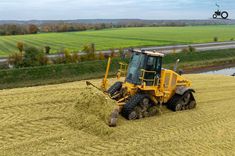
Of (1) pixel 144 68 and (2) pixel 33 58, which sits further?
(2) pixel 33 58

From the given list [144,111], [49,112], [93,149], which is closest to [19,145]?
[93,149]

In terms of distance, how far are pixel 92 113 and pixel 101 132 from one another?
1.01 metres

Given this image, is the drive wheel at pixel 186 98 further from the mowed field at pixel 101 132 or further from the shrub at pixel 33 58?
the shrub at pixel 33 58

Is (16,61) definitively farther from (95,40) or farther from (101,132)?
(95,40)

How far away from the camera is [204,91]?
1989 cm

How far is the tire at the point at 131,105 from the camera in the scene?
1348 cm

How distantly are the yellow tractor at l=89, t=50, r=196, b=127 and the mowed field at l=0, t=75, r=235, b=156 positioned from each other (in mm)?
415

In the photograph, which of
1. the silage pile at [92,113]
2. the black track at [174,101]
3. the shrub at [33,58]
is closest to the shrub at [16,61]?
Result: the shrub at [33,58]

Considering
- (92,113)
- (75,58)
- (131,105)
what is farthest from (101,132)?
(75,58)

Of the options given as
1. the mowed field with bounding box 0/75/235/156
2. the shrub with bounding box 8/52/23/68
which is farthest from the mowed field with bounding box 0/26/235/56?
the mowed field with bounding box 0/75/235/156

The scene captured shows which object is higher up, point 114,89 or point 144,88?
point 144,88

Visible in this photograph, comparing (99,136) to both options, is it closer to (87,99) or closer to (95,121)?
(95,121)

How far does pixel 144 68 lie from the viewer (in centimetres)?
1409

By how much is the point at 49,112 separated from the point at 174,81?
17.0 ft
